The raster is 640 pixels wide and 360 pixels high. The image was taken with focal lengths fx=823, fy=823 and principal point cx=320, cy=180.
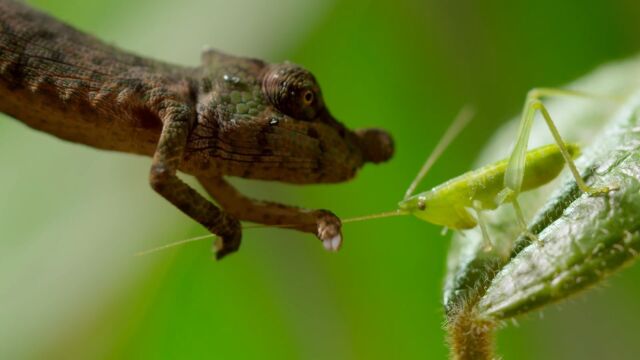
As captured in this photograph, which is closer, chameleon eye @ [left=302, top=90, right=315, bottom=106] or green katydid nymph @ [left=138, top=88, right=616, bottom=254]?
chameleon eye @ [left=302, top=90, right=315, bottom=106]

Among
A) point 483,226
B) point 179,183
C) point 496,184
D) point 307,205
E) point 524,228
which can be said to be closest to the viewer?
point 179,183

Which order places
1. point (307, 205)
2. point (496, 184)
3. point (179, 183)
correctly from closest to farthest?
1. point (179, 183)
2. point (496, 184)
3. point (307, 205)

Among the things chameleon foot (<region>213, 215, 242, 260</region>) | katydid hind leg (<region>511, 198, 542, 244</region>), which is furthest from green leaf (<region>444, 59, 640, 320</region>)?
chameleon foot (<region>213, 215, 242, 260</region>)

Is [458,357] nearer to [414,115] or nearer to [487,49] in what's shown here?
[414,115]

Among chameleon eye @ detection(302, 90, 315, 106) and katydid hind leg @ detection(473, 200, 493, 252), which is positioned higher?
chameleon eye @ detection(302, 90, 315, 106)

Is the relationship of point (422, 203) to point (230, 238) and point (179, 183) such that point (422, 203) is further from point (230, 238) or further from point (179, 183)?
point (179, 183)

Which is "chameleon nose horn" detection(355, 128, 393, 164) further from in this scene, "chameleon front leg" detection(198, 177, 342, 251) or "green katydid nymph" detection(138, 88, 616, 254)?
"chameleon front leg" detection(198, 177, 342, 251)

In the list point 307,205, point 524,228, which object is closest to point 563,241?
point 524,228

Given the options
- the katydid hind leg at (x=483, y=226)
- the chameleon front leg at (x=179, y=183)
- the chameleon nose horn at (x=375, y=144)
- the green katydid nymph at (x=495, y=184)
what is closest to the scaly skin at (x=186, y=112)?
the chameleon front leg at (x=179, y=183)
